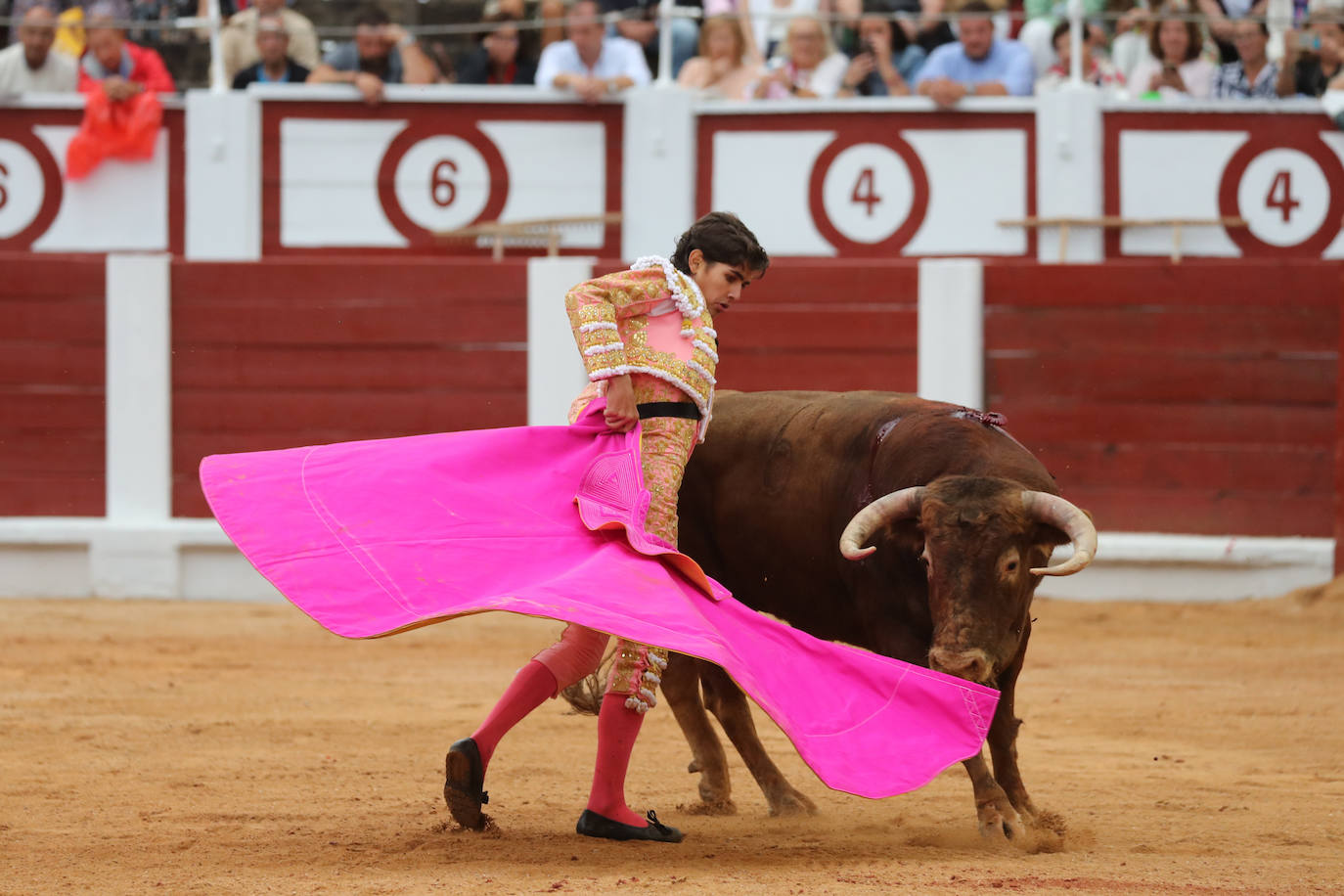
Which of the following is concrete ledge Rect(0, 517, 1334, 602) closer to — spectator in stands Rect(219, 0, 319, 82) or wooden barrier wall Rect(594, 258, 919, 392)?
wooden barrier wall Rect(594, 258, 919, 392)

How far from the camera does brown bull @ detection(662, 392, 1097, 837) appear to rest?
3.15 metres

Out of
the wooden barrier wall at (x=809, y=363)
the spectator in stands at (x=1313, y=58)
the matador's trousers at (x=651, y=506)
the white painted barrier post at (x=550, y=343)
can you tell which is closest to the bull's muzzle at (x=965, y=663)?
the matador's trousers at (x=651, y=506)

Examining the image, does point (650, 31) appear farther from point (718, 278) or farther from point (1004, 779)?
point (1004, 779)

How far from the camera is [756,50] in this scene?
8.46 metres

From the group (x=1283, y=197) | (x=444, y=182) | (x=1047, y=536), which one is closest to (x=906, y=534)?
(x=1047, y=536)

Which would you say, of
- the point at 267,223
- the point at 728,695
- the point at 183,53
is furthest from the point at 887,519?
the point at 183,53

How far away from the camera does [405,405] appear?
7516mm

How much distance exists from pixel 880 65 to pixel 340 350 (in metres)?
2.84

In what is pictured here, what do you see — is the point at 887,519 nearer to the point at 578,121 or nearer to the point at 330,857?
the point at 330,857

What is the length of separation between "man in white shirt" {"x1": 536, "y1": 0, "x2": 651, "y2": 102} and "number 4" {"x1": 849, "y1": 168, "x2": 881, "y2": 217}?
1100 mm

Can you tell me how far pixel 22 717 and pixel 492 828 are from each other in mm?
1913

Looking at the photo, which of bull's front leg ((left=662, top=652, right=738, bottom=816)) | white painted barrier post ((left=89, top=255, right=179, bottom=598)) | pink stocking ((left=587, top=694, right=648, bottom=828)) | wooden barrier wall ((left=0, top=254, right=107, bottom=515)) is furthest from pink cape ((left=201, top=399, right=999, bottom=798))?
wooden barrier wall ((left=0, top=254, right=107, bottom=515))

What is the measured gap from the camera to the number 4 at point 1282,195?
795cm

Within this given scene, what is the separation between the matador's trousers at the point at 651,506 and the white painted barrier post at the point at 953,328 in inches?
165
